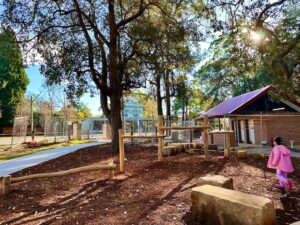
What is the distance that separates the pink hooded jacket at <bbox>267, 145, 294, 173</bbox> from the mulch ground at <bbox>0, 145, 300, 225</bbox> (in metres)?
0.51

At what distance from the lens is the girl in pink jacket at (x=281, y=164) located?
614 centimetres

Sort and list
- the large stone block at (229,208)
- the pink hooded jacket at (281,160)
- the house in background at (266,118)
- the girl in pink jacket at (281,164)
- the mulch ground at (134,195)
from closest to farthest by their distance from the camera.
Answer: the large stone block at (229,208) → the mulch ground at (134,195) → the girl in pink jacket at (281,164) → the pink hooded jacket at (281,160) → the house in background at (266,118)


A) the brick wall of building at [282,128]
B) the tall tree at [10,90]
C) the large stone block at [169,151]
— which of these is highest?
the tall tree at [10,90]

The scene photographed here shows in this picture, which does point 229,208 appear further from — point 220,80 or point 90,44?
point 220,80

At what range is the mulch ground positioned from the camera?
4.75m

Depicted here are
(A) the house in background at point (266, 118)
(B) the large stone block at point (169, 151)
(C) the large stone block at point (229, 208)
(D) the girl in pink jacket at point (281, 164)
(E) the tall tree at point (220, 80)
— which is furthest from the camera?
(E) the tall tree at point (220, 80)

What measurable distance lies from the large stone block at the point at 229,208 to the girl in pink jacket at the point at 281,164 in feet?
8.02

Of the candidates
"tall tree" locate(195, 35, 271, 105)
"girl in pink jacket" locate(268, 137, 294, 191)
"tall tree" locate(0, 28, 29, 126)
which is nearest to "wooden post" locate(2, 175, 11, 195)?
"girl in pink jacket" locate(268, 137, 294, 191)

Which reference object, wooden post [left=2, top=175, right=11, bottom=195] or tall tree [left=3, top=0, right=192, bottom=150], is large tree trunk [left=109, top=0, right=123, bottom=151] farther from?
wooden post [left=2, top=175, right=11, bottom=195]

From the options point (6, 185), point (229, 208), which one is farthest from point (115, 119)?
point (229, 208)

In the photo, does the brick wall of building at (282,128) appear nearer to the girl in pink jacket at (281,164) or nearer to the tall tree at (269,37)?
the tall tree at (269,37)

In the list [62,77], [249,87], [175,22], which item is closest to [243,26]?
[175,22]

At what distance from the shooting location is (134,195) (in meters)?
6.01

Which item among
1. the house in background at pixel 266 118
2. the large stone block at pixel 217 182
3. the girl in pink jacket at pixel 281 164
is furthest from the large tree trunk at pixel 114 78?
the large stone block at pixel 217 182
